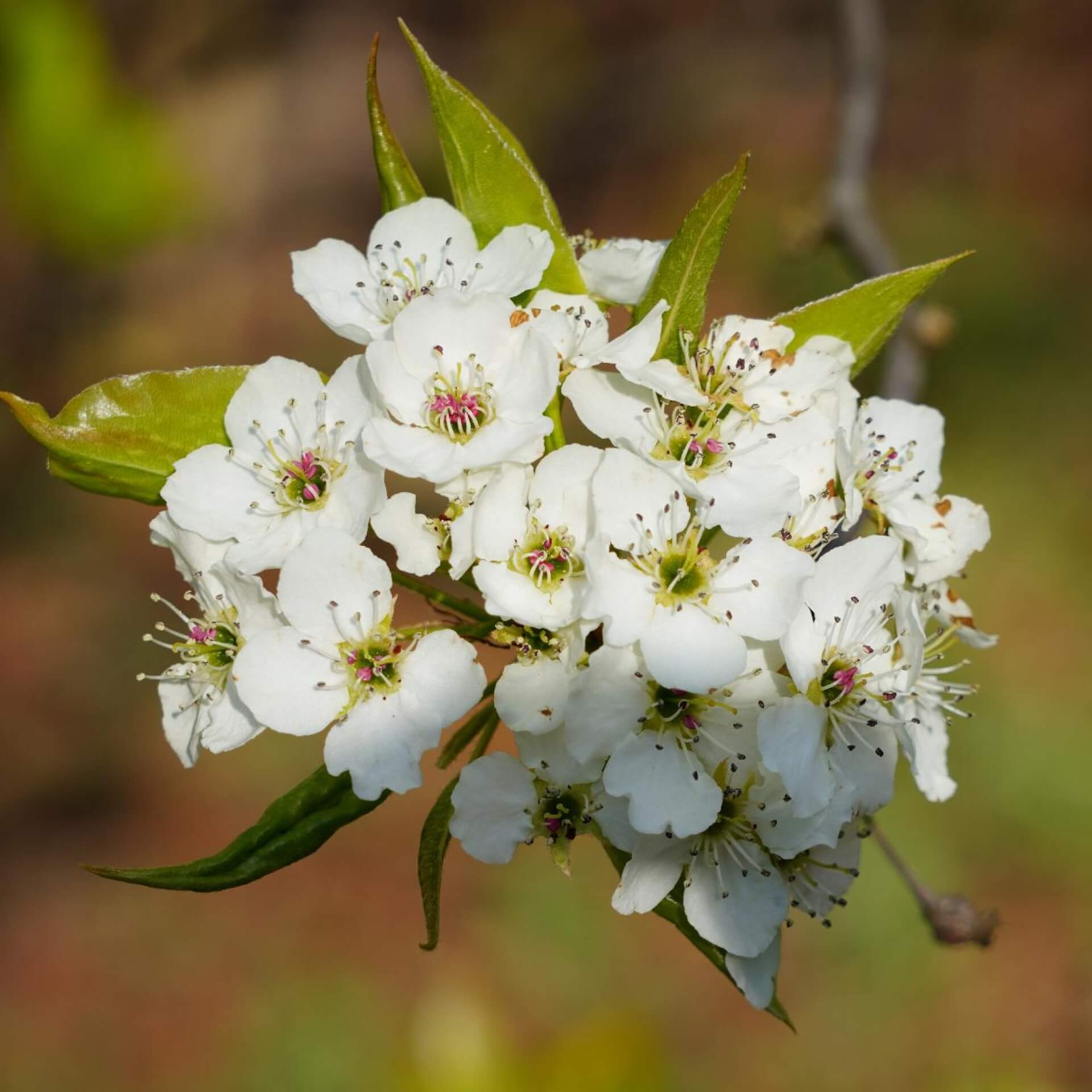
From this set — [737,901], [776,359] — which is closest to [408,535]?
[776,359]

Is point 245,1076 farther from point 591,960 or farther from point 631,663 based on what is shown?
point 631,663

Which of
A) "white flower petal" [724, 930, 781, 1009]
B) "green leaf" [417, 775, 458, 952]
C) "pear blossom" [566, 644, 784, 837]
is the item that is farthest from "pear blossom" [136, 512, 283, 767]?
"white flower petal" [724, 930, 781, 1009]

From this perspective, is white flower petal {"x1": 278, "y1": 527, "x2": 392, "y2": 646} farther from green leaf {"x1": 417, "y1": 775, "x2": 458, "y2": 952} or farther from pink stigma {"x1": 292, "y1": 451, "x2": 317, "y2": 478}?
green leaf {"x1": 417, "y1": 775, "x2": 458, "y2": 952}

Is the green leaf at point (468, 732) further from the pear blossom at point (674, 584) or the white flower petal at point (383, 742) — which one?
the pear blossom at point (674, 584)

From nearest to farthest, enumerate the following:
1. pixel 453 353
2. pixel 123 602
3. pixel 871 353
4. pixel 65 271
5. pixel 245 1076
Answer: pixel 453 353, pixel 871 353, pixel 245 1076, pixel 65 271, pixel 123 602

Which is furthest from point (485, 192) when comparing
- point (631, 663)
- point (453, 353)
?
point (631, 663)
